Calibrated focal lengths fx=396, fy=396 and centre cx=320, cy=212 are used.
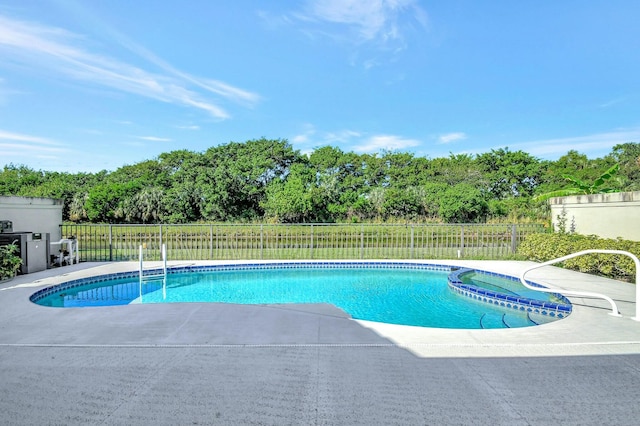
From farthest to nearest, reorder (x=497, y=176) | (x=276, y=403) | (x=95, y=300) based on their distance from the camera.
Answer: (x=497, y=176) < (x=95, y=300) < (x=276, y=403)

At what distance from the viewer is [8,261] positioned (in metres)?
7.67

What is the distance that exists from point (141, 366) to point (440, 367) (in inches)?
102

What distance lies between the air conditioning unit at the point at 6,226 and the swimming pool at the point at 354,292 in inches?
92.9

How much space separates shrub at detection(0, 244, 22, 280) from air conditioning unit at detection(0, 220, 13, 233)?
1106 millimetres

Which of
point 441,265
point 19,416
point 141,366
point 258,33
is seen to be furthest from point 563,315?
point 258,33

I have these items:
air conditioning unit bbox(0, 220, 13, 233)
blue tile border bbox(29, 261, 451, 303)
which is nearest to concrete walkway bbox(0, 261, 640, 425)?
blue tile border bbox(29, 261, 451, 303)

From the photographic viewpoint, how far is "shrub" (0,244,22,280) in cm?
758

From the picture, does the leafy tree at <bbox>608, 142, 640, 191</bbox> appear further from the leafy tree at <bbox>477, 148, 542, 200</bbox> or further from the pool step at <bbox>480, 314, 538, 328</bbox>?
the pool step at <bbox>480, 314, 538, 328</bbox>

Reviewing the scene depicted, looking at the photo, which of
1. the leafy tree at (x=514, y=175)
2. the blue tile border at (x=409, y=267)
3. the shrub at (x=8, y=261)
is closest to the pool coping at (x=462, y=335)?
the blue tile border at (x=409, y=267)

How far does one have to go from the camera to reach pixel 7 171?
3250 centimetres

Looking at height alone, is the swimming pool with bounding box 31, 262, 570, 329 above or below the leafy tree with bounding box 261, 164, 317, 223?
below

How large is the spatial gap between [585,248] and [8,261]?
39.2 ft

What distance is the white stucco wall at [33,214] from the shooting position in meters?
8.86

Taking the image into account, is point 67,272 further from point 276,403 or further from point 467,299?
point 467,299
